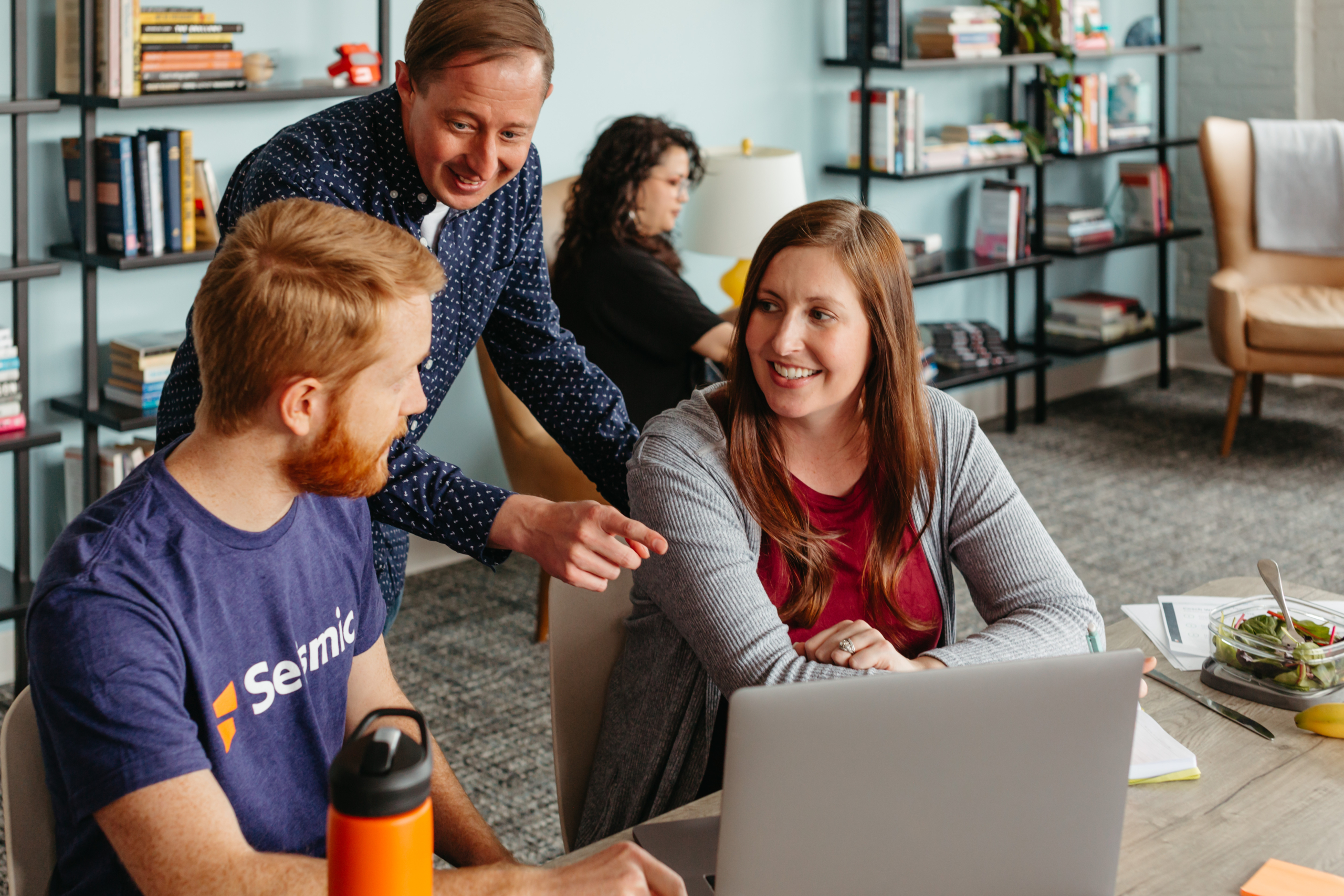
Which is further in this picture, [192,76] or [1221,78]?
[1221,78]

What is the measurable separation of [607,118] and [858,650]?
9.35 ft

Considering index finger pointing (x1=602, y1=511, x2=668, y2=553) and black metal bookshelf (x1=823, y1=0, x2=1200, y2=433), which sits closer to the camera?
index finger pointing (x1=602, y1=511, x2=668, y2=553)

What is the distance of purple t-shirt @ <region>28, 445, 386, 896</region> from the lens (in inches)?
38.5

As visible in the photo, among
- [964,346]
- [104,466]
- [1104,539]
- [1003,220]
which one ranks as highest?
[1003,220]

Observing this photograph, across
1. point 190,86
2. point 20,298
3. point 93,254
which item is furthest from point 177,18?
point 20,298

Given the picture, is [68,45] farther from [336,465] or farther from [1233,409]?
[1233,409]

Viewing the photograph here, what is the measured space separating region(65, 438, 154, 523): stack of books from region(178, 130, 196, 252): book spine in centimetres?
48

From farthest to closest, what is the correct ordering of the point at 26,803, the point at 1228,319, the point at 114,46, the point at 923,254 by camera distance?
the point at 923,254 < the point at 1228,319 < the point at 114,46 < the point at 26,803

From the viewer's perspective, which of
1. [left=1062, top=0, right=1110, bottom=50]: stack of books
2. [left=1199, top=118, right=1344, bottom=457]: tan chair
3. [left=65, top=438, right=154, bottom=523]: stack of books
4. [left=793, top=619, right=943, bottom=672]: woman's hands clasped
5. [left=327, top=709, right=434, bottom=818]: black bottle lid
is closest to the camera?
[left=327, top=709, right=434, bottom=818]: black bottle lid

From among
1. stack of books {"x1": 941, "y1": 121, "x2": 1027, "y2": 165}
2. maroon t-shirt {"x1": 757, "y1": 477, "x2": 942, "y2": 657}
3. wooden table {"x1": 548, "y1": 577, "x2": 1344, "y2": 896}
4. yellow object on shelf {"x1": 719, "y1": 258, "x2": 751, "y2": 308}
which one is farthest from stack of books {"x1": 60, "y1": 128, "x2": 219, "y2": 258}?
stack of books {"x1": 941, "y1": 121, "x2": 1027, "y2": 165}

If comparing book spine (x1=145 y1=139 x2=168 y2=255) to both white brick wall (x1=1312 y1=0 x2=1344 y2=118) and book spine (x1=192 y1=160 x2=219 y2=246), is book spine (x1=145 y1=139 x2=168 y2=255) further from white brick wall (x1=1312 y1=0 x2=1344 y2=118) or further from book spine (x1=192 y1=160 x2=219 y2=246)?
white brick wall (x1=1312 y1=0 x2=1344 y2=118)

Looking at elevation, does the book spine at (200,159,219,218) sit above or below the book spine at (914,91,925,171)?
below

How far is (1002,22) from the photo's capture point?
5000 millimetres

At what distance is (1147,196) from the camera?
547 cm
